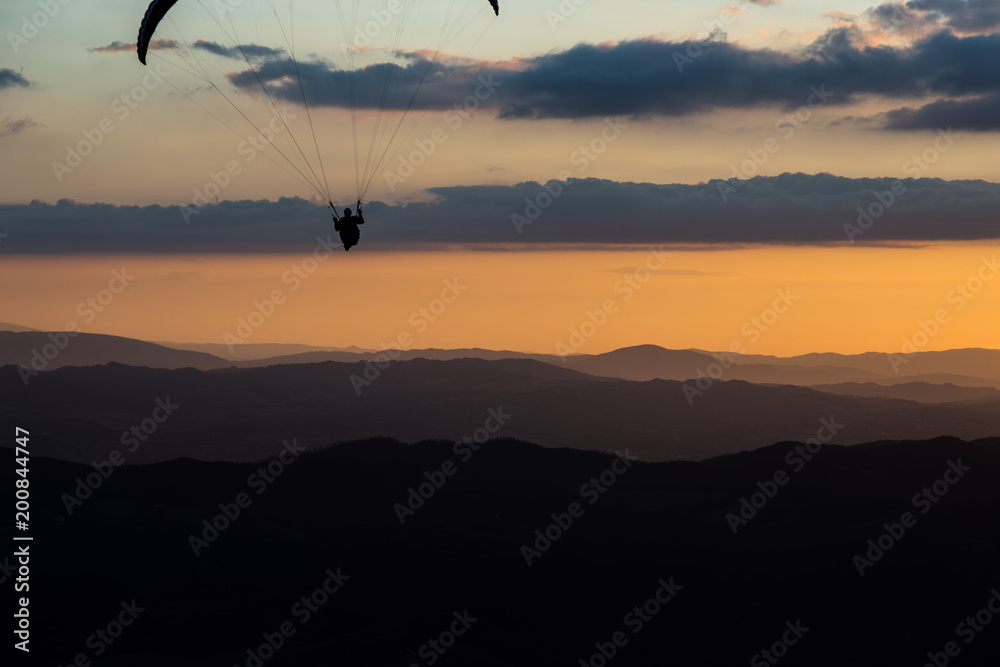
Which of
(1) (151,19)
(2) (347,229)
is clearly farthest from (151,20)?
(2) (347,229)

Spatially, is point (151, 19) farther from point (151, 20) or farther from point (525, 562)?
point (525, 562)

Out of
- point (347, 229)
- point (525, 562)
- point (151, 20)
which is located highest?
point (151, 20)

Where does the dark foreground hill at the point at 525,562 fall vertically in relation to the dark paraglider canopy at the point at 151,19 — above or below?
below

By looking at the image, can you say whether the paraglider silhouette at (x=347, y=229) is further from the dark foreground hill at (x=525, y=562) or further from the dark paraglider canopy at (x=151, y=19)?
the dark foreground hill at (x=525, y=562)

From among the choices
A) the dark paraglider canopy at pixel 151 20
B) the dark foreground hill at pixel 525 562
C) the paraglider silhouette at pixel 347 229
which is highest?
the dark paraglider canopy at pixel 151 20

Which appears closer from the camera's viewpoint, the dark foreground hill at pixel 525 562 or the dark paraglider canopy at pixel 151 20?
the dark paraglider canopy at pixel 151 20

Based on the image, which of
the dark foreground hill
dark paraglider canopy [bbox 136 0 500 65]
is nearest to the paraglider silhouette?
dark paraglider canopy [bbox 136 0 500 65]

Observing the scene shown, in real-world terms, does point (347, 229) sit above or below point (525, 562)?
above

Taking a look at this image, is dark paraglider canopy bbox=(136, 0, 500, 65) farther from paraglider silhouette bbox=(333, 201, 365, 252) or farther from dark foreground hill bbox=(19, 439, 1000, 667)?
dark foreground hill bbox=(19, 439, 1000, 667)

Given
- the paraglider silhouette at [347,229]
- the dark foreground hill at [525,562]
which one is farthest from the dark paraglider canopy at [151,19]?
the dark foreground hill at [525,562]
